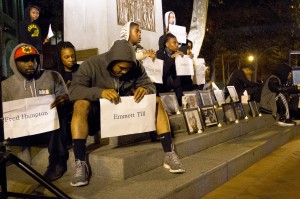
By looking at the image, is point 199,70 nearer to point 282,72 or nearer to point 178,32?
point 178,32

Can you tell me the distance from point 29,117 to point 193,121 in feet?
8.49

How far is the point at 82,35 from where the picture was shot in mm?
5918

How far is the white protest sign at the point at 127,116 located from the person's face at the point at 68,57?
4.91 ft

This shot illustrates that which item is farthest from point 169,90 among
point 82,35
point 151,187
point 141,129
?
point 151,187

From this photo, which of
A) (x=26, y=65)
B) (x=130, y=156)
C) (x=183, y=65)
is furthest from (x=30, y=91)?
(x=183, y=65)

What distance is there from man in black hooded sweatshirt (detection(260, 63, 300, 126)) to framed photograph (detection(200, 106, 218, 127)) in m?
2.81

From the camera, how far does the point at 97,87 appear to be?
3568 millimetres

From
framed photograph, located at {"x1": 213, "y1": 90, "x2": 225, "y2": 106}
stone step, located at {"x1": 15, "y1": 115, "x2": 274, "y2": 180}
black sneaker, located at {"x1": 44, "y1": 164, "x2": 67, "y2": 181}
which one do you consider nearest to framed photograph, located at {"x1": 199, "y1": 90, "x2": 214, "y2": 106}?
framed photograph, located at {"x1": 213, "y1": 90, "x2": 225, "y2": 106}

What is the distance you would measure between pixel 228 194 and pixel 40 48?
4760 mm

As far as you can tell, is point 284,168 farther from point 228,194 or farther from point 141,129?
point 141,129

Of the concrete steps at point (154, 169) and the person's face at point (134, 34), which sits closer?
the concrete steps at point (154, 169)

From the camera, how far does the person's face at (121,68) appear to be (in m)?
3.70

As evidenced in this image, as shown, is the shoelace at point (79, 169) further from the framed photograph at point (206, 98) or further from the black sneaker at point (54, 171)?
the framed photograph at point (206, 98)

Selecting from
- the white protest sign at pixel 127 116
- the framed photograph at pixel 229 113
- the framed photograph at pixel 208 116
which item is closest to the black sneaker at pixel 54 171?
the white protest sign at pixel 127 116
